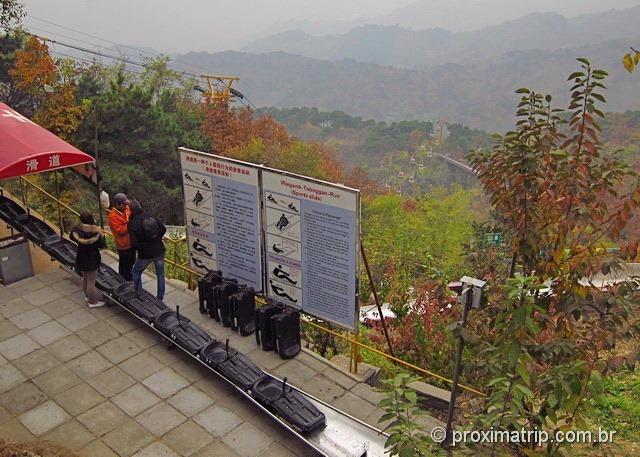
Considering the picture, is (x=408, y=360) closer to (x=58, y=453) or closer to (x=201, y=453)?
(x=201, y=453)

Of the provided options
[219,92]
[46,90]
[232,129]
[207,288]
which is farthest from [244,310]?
[219,92]

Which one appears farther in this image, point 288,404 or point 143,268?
point 143,268

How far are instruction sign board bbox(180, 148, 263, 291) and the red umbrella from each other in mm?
1598

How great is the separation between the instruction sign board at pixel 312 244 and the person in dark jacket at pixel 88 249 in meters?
2.23

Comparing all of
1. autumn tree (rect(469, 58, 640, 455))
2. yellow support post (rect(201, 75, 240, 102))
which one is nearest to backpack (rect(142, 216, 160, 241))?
autumn tree (rect(469, 58, 640, 455))

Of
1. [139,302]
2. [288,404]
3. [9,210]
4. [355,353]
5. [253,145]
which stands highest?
[9,210]

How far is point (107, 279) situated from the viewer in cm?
849

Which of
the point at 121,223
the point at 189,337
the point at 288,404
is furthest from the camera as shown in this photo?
the point at 121,223

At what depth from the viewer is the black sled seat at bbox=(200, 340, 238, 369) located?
687 centimetres

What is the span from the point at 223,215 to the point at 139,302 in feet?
5.40

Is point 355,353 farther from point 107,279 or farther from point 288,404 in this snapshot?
point 107,279

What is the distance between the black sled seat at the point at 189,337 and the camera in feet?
23.3

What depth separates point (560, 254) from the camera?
15.1 feet

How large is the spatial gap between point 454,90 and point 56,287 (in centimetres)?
17126
